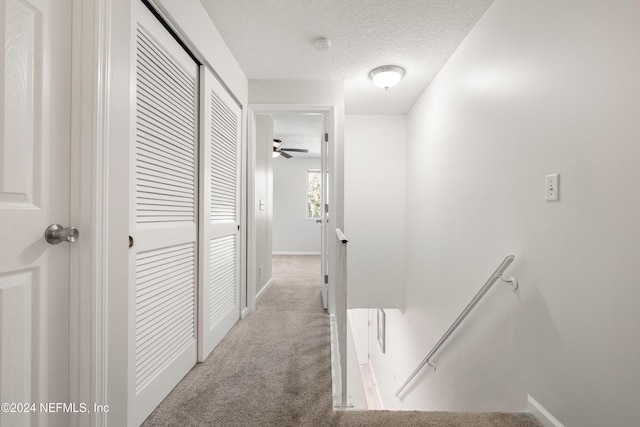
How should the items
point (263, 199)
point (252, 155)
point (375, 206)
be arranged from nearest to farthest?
point (252, 155)
point (263, 199)
point (375, 206)

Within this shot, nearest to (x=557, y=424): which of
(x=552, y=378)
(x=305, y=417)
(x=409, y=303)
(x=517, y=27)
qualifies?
(x=552, y=378)

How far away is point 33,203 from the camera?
883 millimetres

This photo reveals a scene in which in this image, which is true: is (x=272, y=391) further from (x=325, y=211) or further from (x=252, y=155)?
(x=252, y=155)

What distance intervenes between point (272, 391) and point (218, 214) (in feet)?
4.03

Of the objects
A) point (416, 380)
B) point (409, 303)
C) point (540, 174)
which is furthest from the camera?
point (409, 303)

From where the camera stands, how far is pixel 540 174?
1.48 meters

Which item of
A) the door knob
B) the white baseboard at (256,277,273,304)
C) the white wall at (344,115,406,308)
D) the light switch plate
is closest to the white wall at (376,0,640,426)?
the light switch plate

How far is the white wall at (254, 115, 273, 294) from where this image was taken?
Answer: 339cm

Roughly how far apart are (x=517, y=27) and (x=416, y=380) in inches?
134

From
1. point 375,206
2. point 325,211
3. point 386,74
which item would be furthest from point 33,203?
point 375,206

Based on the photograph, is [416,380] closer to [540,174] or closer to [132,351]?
[540,174]

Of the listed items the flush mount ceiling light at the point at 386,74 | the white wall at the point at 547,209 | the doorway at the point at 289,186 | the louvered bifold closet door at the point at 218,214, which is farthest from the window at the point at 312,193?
the white wall at the point at 547,209

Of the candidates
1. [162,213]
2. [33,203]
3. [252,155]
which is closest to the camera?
[33,203]

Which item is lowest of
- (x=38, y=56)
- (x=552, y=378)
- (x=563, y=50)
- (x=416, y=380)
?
(x=416, y=380)
